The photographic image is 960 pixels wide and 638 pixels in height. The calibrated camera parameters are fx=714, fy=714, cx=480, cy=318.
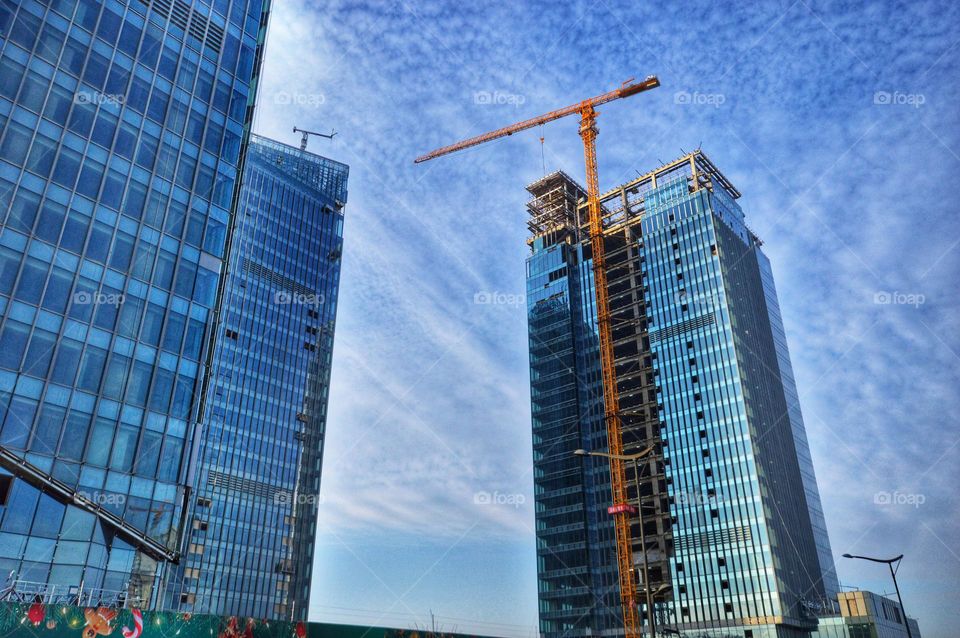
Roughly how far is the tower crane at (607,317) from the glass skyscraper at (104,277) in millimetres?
59996

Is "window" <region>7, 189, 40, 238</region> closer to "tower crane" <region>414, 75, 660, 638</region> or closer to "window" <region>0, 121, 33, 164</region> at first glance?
"window" <region>0, 121, 33, 164</region>

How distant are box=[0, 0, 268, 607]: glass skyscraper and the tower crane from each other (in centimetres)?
6000

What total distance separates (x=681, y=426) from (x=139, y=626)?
102117 millimetres

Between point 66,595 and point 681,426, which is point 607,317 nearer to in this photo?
point 681,426

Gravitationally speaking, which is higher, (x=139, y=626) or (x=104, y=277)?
(x=104, y=277)

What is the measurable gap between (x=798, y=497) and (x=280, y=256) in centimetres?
10861

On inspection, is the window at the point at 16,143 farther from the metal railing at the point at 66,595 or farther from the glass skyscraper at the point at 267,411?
the glass skyscraper at the point at 267,411

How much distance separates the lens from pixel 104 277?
42906 mm

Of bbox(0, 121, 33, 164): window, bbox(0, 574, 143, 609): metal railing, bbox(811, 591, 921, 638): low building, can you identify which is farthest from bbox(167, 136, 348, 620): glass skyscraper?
bbox(811, 591, 921, 638): low building

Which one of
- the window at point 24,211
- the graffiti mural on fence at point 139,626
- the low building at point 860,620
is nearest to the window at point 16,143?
the window at point 24,211

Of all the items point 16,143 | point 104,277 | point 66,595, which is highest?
point 16,143

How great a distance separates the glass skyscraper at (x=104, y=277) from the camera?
37.7 metres

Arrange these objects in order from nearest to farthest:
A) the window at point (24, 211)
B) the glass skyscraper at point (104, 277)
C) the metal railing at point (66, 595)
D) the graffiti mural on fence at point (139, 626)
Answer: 1. the graffiti mural on fence at point (139, 626)
2. the metal railing at point (66, 595)
3. the glass skyscraper at point (104, 277)
4. the window at point (24, 211)

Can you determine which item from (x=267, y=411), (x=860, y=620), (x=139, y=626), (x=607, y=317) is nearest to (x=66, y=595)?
(x=139, y=626)
